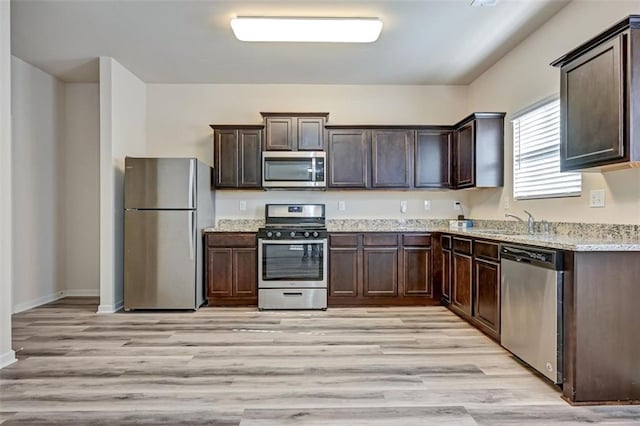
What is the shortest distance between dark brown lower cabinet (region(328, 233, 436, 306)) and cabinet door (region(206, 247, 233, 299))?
1.16 metres

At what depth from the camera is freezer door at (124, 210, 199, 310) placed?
4160 millimetres

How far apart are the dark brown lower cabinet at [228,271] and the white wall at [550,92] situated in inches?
111

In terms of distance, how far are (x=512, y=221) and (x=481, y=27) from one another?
1.86m

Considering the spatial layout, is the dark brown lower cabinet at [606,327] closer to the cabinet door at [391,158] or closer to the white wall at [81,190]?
the cabinet door at [391,158]

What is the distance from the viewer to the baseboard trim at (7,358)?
2.67m

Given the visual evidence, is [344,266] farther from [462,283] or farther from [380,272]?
[462,283]

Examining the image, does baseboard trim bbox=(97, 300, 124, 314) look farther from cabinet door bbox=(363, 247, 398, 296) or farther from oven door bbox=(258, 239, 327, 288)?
cabinet door bbox=(363, 247, 398, 296)

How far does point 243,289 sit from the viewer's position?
4.41 metres

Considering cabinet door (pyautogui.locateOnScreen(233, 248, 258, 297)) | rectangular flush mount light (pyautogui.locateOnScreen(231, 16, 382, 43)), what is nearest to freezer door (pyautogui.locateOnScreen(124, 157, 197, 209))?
cabinet door (pyautogui.locateOnScreen(233, 248, 258, 297))

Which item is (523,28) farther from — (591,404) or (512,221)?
(591,404)

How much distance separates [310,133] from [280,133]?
1.18ft

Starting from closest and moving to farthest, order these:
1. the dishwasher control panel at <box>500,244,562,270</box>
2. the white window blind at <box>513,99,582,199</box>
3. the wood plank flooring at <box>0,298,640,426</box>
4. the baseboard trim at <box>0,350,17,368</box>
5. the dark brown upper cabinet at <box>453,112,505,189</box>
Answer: the wood plank flooring at <box>0,298,640,426</box> → the dishwasher control panel at <box>500,244,562,270</box> → the baseboard trim at <box>0,350,17,368</box> → the white window blind at <box>513,99,582,199</box> → the dark brown upper cabinet at <box>453,112,505,189</box>

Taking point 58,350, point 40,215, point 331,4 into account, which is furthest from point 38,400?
point 331,4

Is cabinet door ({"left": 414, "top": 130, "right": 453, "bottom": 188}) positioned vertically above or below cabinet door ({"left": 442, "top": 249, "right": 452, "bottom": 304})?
above
